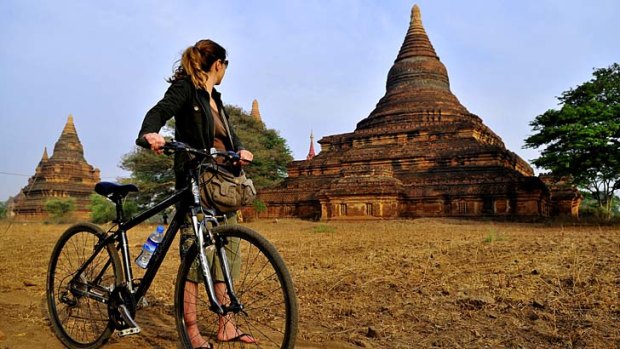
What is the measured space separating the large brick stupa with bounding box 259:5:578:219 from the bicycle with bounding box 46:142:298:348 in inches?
504

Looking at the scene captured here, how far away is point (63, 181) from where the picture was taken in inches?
1280

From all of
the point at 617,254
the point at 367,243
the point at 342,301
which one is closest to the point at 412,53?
the point at 367,243

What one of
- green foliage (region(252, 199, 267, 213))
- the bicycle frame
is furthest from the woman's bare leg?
green foliage (region(252, 199, 267, 213))

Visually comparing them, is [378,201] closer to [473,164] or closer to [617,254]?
[473,164]

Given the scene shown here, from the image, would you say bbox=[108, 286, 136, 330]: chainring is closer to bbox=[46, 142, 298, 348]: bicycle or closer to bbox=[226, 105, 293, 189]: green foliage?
bbox=[46, 142, 298, 348]: bicycle

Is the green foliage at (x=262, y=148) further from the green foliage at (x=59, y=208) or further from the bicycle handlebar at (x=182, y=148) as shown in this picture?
the bicycle handlebar at (x=182, y=148)

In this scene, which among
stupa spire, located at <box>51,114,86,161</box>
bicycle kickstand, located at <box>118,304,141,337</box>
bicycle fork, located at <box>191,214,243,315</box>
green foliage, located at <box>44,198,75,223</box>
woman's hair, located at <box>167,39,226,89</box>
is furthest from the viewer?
stupa spire, located at <box>51,114,86,161</box>

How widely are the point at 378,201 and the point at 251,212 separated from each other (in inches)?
268

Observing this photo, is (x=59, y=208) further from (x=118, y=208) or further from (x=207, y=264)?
(x=207, y=264)

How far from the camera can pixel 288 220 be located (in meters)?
17.6

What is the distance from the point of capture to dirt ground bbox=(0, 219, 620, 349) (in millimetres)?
2740

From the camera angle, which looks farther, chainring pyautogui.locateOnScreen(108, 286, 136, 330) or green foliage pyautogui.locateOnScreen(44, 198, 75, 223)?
green foliage pyautogui.locateOnScreen(44, 198, 75, 223)

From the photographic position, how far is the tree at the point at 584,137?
11477 millimetres

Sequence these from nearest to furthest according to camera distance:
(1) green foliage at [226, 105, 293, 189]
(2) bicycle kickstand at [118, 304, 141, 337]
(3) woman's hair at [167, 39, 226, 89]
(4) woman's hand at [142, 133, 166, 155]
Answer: (4) woman's hand at [142, 133, 166, 155] < (2) bicycle kickstand at [118, 304, 141, 337] < (3) woman's hair at [167, 39, 226, 89] < (1) green foliage at [226, 105, 293, 189]
